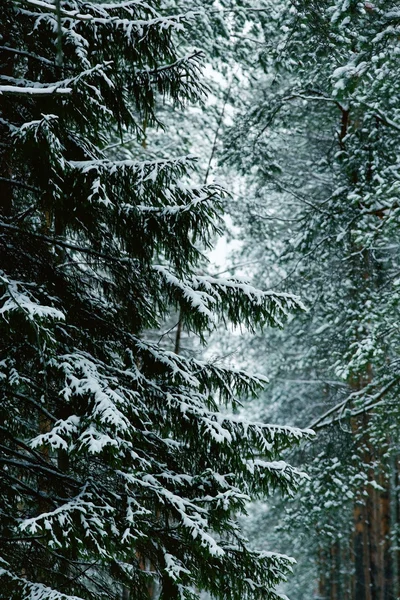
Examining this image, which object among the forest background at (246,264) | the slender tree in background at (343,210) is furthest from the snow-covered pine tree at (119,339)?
the slender tree in background at (343,210)

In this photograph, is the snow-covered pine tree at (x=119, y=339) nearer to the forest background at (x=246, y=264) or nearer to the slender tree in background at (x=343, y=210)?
the forest background at (x=246, y=264)

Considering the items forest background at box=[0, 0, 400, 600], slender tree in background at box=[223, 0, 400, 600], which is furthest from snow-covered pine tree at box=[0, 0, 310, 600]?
slender tree in background at box=[223, 0, 400, 600]

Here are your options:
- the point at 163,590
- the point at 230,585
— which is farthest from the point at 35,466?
the point at 230,585

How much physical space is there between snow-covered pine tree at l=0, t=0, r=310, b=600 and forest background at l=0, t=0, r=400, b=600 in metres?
0.03

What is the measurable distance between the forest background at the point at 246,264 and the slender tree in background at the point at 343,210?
0.05m

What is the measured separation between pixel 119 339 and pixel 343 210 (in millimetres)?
5922

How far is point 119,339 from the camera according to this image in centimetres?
512

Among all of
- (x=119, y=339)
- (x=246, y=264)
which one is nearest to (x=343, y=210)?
(x=246, y=264)

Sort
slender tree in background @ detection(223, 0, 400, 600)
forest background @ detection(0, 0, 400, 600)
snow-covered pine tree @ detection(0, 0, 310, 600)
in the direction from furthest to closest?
slender tree in background @ detection(223, 0, 400, 600) → forest background @ detection(0, 0, 400, 600) → snow-covered pine tree @ detection(0, 0, 310, 600)

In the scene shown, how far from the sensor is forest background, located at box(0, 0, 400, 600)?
4.39 m

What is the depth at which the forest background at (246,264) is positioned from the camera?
173 inches

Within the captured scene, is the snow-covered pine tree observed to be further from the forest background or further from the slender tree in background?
the slender tree in background

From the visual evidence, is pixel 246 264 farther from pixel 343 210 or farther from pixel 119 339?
pixel 119 339

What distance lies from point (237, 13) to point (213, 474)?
22.2 ft
